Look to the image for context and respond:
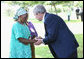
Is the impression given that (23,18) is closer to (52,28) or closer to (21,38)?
(21,38)

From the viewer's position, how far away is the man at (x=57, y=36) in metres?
4.82

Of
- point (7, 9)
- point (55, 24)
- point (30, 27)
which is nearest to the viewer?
point (55, 24)

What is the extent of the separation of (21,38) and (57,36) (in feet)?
2.07

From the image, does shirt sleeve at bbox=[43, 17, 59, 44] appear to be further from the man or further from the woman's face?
→ the woman's face

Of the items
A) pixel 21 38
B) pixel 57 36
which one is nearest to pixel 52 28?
pixel 57 36

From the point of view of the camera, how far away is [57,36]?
4875mm

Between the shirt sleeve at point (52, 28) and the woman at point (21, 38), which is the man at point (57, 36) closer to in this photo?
the shirt sleeve at point (52, 28)

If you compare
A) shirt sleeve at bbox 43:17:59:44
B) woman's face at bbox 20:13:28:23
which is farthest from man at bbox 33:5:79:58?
woman's face at bbox 20:13:28:23

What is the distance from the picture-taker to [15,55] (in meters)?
5.23

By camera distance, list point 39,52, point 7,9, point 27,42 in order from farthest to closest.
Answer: point 7,9 < point 39,52 < point 27,42

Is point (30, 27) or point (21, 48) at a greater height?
point (30, 27)

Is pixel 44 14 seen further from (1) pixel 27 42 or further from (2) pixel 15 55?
(2) pixel 15 55

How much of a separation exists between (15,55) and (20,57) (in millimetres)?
93

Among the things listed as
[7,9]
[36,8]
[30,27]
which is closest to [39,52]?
[30,27]
